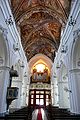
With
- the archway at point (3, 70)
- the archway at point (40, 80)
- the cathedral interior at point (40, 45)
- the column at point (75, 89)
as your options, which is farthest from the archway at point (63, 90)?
the archway at point (40, 80)

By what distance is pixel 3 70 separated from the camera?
771 cm

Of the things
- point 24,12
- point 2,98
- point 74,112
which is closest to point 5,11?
point 24,12

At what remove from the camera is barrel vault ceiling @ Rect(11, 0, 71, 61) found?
9.29 m

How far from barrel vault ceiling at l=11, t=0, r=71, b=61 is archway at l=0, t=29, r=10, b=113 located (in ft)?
9.81

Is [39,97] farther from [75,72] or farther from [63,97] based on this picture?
[75,72]

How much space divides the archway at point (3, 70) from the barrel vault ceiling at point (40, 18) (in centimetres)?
299

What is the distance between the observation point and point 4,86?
24.1 ft

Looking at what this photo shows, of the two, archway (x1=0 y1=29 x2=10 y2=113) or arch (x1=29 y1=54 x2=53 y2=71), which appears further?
arch (x1=29 y1=54 x2=53 y2=71)

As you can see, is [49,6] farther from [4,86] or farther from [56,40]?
[4,86]

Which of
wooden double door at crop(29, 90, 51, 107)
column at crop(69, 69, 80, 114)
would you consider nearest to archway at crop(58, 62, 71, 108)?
column at crop(69, 69, 80, 114)

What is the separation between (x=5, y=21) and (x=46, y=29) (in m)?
6.55

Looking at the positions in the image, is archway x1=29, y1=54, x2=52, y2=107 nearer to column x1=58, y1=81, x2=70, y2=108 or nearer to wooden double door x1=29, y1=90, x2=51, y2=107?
wooden double door x1=29, y1=90, x2=51, y2=107

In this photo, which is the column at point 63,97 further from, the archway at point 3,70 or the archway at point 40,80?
the archway at point 40,80

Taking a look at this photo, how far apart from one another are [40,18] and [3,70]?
6358 mm
